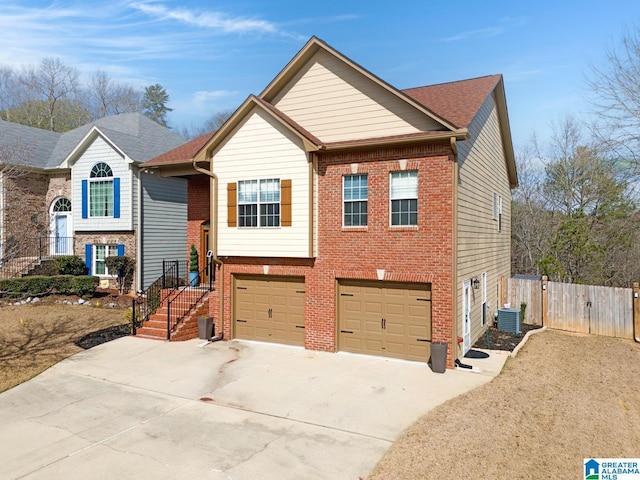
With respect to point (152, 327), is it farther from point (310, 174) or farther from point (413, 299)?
point (413, 299)

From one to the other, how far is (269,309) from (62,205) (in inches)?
677

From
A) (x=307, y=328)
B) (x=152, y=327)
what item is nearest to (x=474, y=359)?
(x=307, y=328)

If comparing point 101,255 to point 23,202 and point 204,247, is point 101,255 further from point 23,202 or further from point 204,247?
point 204,247

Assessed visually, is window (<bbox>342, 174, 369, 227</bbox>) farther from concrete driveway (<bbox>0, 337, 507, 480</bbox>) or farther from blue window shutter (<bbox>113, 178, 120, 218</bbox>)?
blue window shutter (<bbox>113, 178, 120, 218</bbox>)

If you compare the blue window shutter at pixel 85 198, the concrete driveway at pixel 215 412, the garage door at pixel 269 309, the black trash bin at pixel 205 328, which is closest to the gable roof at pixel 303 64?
the garage door at pixel 269 309

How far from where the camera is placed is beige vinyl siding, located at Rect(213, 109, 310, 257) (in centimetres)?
1291

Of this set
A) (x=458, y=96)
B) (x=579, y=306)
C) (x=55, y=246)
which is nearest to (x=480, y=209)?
(x=458, y=96)

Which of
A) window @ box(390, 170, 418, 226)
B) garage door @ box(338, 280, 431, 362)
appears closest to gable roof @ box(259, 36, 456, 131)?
window @ box(390, 170, 418, 226)

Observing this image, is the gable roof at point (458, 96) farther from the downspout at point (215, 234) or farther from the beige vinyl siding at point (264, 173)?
the downspout at point (215, 234)

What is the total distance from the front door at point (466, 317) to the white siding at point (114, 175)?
1636 cm

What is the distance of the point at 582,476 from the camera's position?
5941 millimetres

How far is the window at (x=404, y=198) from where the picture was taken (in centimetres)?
1186

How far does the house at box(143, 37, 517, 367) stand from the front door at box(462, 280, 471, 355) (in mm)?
59

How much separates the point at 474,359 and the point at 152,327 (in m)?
10.5
